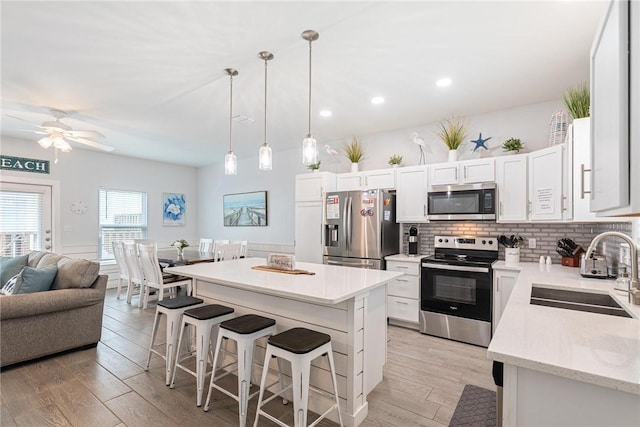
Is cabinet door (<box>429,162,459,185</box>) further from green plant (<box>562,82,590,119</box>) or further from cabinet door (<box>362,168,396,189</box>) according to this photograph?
green plant (<box>562,82,590,119</box>)

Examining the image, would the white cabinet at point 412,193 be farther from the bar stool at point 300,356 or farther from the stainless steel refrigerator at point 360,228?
the bar stool at point 300,356

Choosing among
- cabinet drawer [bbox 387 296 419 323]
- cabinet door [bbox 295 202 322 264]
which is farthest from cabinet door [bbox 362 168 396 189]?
cabinet drawer [bbox 387 296 419 323]

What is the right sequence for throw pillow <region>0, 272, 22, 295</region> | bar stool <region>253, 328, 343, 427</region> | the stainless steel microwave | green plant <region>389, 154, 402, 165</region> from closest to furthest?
bar stool <region>253, 328, 343, 427</region> < throw pillow <region>0, 272, 22, 295</region> < the stainless steel microwave < green plant <region>389, 154, 402, 165</region>

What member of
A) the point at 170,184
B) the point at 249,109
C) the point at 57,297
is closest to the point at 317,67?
the point at 249,109

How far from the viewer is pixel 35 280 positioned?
3039 mm

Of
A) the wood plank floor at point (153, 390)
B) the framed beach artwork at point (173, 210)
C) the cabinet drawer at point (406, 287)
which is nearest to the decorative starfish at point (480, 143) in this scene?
the cabinet drawer at point (406, 287)

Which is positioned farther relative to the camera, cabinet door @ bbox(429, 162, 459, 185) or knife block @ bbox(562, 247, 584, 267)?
cabinet door @ bbox(429, 162, 459, 185)

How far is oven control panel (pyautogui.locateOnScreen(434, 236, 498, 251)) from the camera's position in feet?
12.0

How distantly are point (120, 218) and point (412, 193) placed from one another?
5.76 m

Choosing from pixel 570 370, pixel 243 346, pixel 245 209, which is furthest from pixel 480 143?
pixel 245 209

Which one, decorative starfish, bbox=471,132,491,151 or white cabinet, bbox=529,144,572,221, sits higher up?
decorative starfish, bbox=471,132,491,151

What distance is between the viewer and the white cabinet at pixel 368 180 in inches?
164

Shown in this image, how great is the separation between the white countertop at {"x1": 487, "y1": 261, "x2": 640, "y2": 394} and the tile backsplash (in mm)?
1562

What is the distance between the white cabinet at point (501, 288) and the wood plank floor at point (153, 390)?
0.46m
